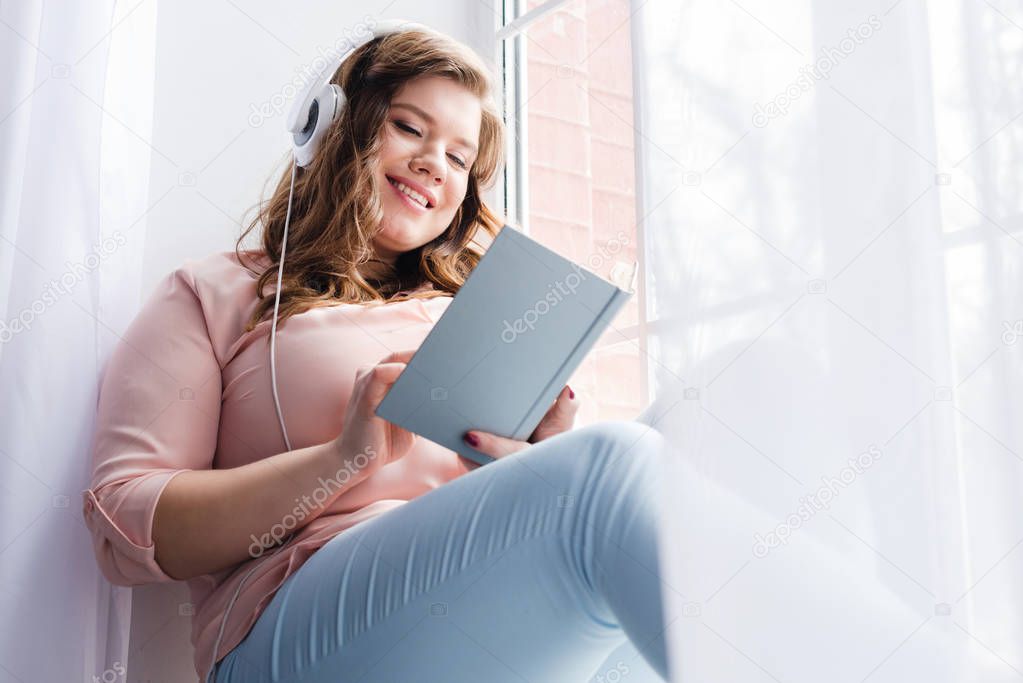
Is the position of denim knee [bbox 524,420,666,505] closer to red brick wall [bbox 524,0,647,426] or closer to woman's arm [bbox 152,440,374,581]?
woman's arm [bbox 152,440,374,581]

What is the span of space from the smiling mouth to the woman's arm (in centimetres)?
42

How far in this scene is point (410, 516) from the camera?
0.71 metres

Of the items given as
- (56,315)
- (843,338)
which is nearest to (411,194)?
(56,315)

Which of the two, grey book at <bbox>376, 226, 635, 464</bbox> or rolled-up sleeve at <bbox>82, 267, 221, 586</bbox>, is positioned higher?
grey book at <bbox>376, 226, 635, 464</bbox>

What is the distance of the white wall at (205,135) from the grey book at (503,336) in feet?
1.58

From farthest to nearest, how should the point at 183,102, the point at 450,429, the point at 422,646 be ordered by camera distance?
the point at 183,102
the point at 450,429
the point at 422,646

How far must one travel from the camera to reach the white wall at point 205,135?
3.56 feet

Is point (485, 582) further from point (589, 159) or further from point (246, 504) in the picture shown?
point (589, 159)

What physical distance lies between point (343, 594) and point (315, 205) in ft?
1.83

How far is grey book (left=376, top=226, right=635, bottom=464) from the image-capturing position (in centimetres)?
76

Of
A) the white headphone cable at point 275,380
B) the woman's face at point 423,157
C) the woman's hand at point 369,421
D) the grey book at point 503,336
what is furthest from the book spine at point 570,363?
the woman's face at point 423,157

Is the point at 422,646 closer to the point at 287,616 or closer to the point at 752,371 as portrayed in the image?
the point at 287,616

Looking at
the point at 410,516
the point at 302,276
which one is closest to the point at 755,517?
the point at 410,516

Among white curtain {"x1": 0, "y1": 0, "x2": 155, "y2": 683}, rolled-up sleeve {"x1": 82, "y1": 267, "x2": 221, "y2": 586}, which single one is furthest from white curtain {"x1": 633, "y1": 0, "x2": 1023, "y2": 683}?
white curtain {"x1": 0, "y1": 0, "x2": 155, "y2": 683}
